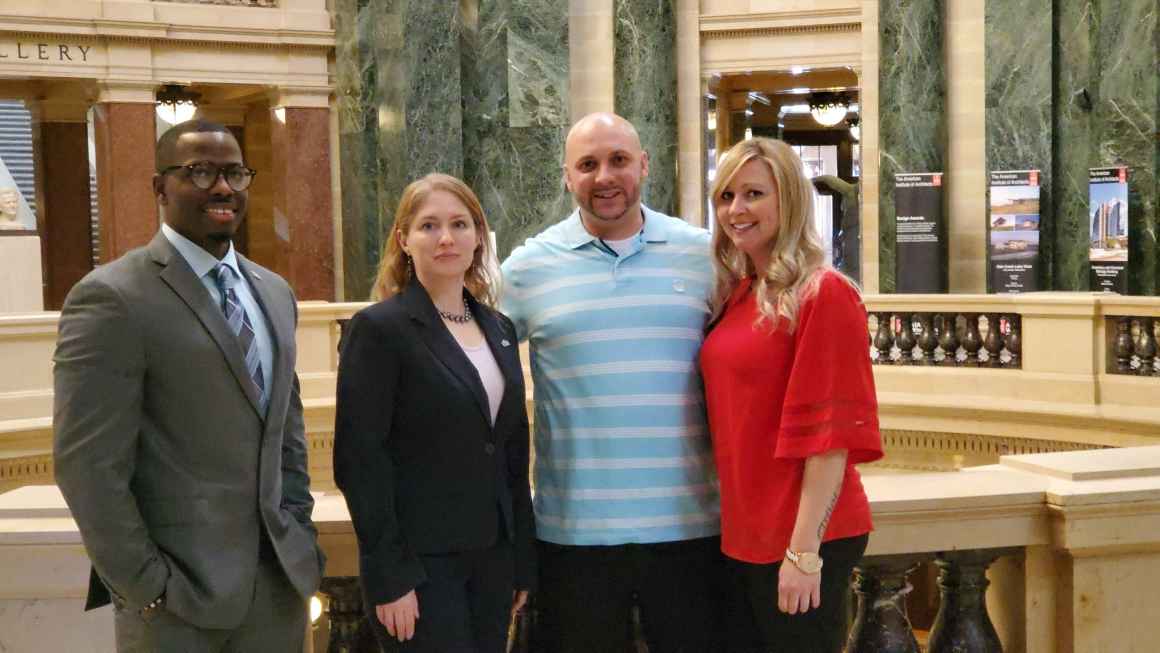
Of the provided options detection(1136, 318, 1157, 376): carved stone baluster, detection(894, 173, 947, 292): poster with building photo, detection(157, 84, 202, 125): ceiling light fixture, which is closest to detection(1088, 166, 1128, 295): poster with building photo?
detection(894, 173, 947, 292): poster with building photo

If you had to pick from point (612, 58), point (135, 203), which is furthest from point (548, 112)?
point (135, 203)

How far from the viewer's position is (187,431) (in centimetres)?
239

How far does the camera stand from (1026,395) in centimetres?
1026

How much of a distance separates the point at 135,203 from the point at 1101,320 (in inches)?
440

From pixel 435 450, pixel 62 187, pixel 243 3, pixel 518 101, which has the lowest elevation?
pixel 435 450

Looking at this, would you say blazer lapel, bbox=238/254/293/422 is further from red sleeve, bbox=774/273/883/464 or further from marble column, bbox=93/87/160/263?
marble column, bbox=93/87/160/263

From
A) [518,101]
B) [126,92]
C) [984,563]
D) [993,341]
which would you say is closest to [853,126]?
[518,101]

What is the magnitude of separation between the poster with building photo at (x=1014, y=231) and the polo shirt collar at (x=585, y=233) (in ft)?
34.8

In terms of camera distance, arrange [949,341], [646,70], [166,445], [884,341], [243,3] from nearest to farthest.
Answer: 1. [166,445]
2. [949,341]
3. [884,341]
4. [646,70]
5. [243,3]

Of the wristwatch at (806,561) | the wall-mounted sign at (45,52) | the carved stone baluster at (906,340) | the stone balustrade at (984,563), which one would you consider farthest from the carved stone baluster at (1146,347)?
the wall-mounted sign at (45,52)

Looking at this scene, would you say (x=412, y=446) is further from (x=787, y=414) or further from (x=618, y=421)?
(x=787, y=414)

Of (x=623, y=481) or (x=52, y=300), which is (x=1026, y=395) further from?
(x=52, y=300)

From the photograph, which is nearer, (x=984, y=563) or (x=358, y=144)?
(x=984, y=563)

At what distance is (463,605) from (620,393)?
0.65 meters
